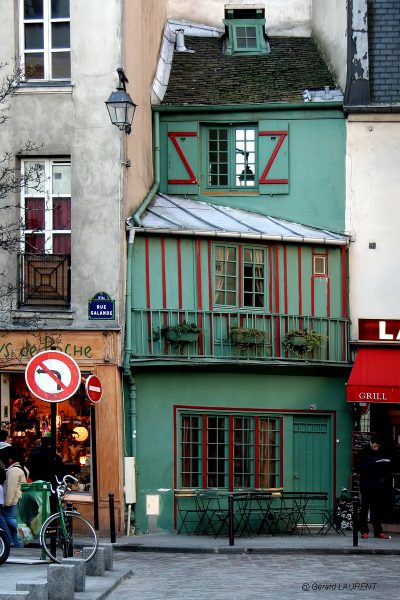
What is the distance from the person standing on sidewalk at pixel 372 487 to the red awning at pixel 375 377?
1.53m

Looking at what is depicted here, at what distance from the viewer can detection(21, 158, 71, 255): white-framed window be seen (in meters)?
26.6

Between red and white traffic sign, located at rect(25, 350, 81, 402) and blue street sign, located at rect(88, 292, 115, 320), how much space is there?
6.44m

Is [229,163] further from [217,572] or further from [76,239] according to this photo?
[217,572]

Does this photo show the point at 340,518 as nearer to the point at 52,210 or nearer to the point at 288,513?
the point at 288,513

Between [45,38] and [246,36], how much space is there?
20.9 feet

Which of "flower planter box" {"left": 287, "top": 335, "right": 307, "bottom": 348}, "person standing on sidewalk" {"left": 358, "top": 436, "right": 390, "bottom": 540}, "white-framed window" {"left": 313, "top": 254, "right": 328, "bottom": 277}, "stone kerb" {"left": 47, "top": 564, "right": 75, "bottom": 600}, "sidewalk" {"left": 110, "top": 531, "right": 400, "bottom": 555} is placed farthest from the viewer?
"white-framed window" {"left": 313, "top": 254, "right": 328, "bottom": 277}

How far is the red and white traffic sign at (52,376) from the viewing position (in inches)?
756

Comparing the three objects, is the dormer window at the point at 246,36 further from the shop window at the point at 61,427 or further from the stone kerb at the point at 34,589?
the stone kerb at the point at 34,589

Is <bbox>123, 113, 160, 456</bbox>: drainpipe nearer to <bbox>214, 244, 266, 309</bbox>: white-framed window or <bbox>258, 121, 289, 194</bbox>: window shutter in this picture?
<bbox>214, 244, 266, 309</bbox>: white-framed window

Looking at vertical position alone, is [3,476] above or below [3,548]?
above

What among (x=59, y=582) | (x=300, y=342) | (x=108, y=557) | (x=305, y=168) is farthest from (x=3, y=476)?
(x=305, y=168)

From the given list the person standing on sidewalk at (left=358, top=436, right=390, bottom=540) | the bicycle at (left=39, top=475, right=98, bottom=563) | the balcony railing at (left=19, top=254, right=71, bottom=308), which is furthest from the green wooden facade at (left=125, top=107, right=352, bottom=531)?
the bicycle at (left=39, top=475, right=98, bottom=563)

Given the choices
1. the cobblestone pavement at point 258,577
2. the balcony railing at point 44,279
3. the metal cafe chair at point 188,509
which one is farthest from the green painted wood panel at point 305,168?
the cobblestone pavement at point 258,577

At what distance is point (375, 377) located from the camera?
2695cm
